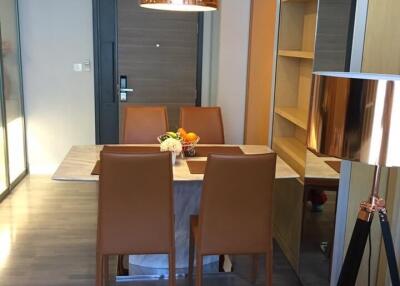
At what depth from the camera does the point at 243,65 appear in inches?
184

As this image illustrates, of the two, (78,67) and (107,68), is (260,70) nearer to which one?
(107,68)

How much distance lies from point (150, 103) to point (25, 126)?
1427mm

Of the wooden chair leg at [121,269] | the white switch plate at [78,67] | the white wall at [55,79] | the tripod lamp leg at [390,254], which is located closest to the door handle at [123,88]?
the white wall at [55,79]

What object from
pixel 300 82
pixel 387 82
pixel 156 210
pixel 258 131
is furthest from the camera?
pixel 258 131

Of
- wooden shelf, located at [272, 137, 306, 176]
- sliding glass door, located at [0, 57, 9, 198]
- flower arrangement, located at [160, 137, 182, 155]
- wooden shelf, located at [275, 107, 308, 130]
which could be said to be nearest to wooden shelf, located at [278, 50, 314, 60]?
wooden shelf, located at [275, 107, 308, 130]

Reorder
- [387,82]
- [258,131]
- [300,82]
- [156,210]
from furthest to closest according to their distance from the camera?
[258,131] → [300,82] → [156,210] → [387,82]

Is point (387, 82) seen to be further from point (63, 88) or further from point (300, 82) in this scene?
point (63, 88)

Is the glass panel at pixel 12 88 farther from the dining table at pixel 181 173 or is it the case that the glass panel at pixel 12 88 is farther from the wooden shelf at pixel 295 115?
the wooden shelf at pixel 295 115

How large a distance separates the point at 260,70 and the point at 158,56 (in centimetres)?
127

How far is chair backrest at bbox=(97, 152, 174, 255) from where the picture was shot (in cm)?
239

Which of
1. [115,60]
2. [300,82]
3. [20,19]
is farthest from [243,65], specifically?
[20,19]

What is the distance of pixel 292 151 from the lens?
3406mm

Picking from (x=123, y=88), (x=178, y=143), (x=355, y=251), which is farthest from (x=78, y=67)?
(x=355, y=251)

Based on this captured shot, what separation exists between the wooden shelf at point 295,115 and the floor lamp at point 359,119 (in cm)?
152
